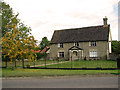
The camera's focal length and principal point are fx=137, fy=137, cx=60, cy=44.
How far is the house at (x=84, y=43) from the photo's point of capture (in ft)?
112

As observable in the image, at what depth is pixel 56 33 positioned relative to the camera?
42000 mm

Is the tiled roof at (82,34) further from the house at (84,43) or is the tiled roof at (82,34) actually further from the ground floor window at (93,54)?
the ground floor window at (93,54)

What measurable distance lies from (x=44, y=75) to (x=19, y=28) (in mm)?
7611

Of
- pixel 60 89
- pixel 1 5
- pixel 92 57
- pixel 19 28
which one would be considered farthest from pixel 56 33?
pixel 60 89

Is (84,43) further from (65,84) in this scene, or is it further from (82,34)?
(65,84)

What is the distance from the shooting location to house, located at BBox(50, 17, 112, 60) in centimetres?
3406

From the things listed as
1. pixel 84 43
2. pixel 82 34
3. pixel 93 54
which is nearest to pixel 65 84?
pixel 93 54

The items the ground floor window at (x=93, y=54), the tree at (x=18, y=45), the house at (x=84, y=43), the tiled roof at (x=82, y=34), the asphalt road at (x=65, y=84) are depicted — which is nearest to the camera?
the asphalt road at (x=65, y=84)

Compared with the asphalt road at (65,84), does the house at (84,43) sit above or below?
above

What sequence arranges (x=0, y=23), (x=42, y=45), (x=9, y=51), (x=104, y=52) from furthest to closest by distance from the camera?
(x=42, y=45), (x=104, y=52), (x=0, y=23), (x=9, y=51)

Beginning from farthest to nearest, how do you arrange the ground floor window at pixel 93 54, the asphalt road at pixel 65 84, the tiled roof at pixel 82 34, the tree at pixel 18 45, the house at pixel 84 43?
the tiled roof at pixel 82 34 < the ground floor window at pixel 93 54 < the house at pixel 84 43 < the tree at pixel 18 45 < the asphalt road at pixel 65 84

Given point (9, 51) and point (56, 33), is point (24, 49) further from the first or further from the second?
point (56, 33)

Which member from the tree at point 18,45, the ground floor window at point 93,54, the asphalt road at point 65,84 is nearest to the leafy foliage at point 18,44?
the tree at point 18,45

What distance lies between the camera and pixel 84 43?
36031 mm
